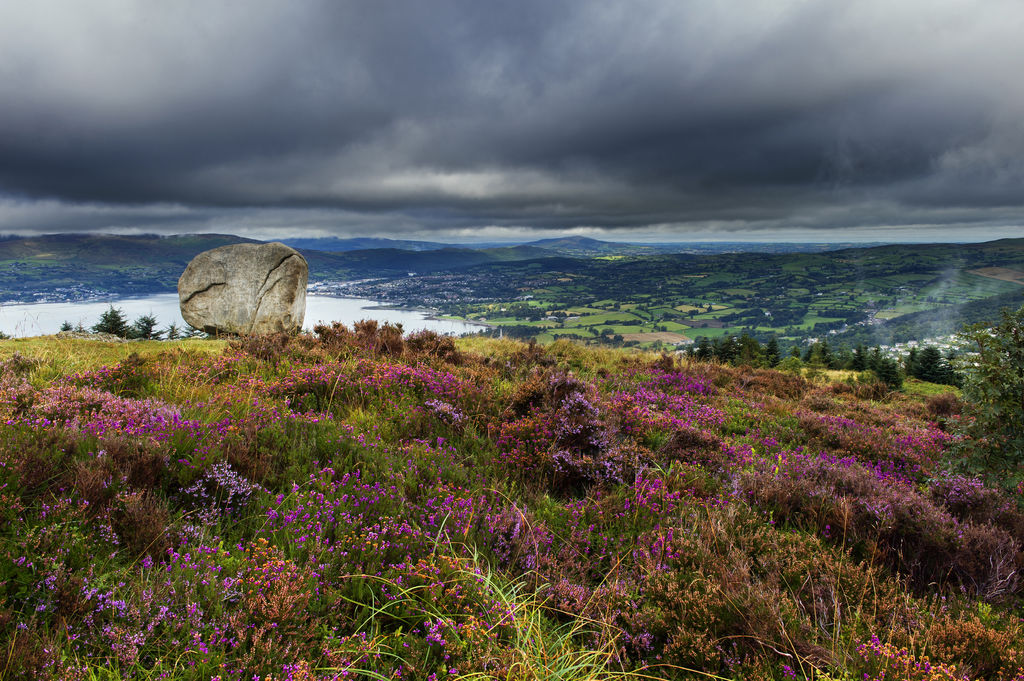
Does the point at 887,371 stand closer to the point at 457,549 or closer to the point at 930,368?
the point at 930,368

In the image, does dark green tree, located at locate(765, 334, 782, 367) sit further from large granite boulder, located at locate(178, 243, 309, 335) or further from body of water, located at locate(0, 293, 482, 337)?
large granite boulder, located at locate(178, 243, 309, 335)

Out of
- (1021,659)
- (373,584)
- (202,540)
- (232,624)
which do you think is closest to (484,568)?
(373,584)

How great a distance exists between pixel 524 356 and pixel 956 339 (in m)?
8.26

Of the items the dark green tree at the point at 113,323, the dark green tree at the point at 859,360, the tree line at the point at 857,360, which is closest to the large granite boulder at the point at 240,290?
the dark green tree at the point at 113,323

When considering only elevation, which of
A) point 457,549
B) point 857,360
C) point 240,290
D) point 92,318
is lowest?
point 857,360

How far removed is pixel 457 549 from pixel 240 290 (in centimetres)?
1872

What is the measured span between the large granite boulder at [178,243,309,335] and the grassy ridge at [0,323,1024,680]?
12.6 m

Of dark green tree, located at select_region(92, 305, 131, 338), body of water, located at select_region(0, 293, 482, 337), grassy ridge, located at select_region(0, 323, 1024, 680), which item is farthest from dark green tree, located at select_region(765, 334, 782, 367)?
dark green tree, located at select_region(92, 305, 131, 338)

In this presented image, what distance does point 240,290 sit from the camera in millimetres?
18219

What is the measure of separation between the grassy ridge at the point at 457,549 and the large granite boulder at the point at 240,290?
41.4 ft

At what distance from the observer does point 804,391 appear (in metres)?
11.8

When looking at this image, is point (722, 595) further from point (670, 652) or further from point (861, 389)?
point (861, 389)

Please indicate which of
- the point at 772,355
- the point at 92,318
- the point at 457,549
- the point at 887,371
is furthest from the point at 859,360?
the point at 92,318

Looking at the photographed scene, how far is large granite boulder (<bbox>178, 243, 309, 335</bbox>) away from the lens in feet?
59.4
